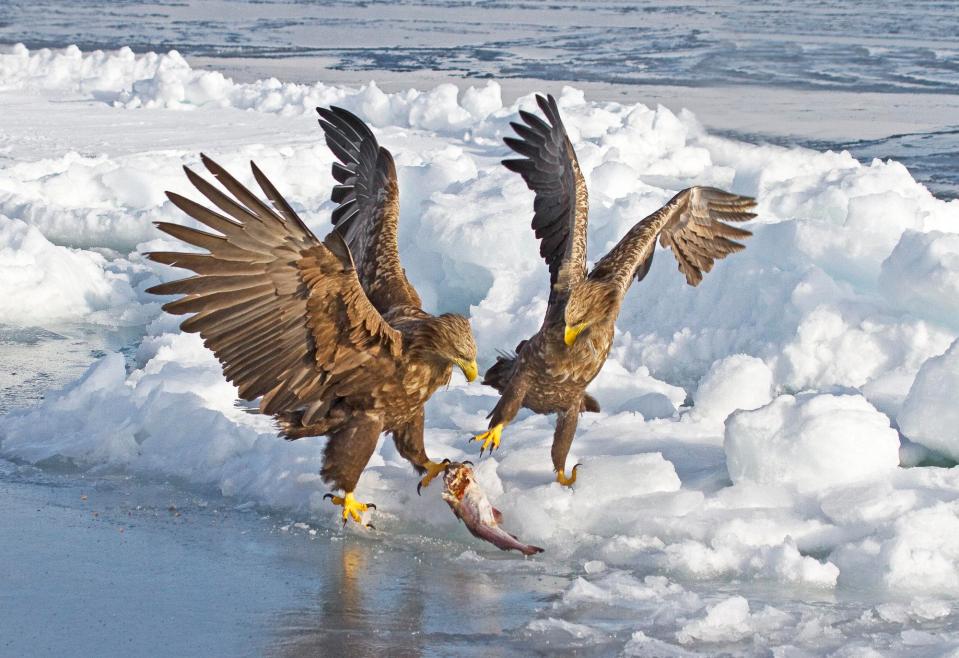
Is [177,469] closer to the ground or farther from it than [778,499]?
closer to the ground

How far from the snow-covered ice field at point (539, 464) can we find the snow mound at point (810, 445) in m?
0.01

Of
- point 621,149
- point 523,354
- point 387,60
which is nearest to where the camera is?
point 523,354

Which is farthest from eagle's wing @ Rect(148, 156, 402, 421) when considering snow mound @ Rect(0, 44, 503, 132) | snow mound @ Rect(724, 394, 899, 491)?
snow mound @ Rect(0, 44, 503, 132)

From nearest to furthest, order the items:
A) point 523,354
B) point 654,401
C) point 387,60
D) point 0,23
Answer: point 523,354
point 654,401
point 387,60
point 0,23

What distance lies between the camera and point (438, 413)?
7.34 m

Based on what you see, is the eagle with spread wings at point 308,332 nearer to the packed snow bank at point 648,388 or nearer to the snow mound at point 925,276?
the packed snow bank at point 648,388

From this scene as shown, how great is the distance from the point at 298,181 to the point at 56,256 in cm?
314

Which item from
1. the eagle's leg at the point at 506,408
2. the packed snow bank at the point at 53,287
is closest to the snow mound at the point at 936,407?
the eagle's leg at the point at 506,408

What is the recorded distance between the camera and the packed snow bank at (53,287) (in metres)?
9.18

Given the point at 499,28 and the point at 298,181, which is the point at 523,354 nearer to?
the point at 298,181

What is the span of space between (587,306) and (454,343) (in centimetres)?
58

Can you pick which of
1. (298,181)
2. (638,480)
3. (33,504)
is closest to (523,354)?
(638,480)

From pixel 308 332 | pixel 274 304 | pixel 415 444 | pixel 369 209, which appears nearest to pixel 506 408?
pixel 415 444

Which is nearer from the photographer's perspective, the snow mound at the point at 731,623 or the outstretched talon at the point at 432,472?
the snow mound at the point at 731,623
